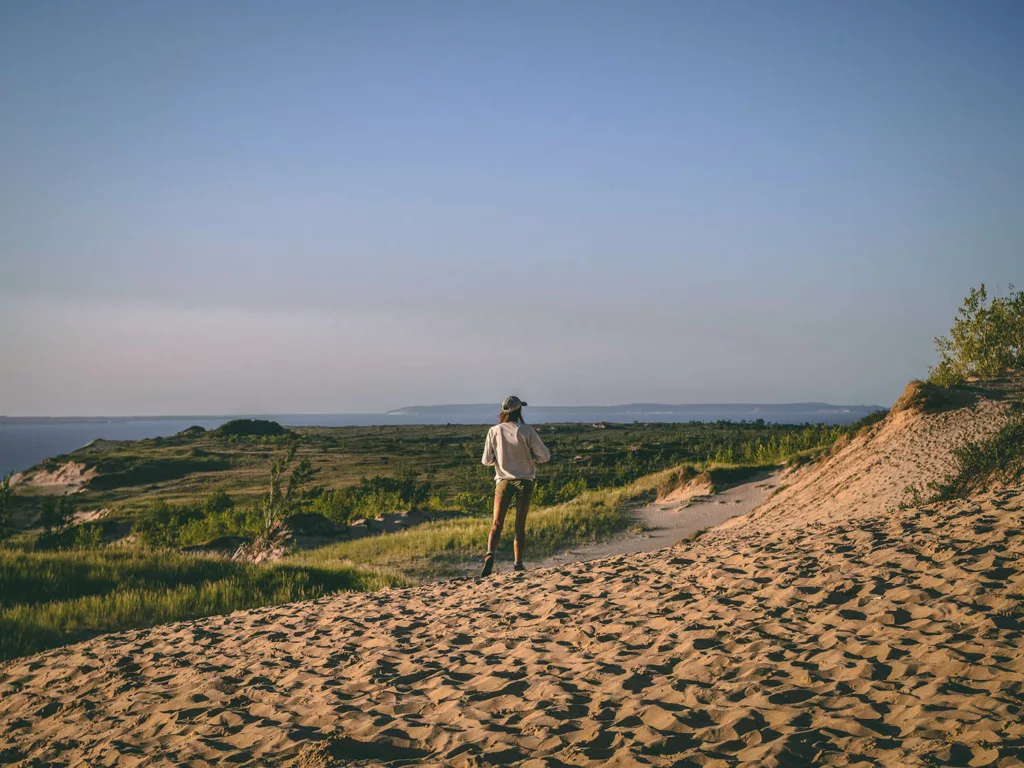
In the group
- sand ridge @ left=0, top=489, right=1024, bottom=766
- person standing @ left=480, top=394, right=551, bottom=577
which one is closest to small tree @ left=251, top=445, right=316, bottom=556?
person standing @ left=480, top=394, right=551, bottom=577

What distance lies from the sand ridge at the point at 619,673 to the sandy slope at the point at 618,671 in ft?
0.06

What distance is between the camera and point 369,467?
47156 mm

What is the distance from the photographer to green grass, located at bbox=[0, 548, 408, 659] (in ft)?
29.1

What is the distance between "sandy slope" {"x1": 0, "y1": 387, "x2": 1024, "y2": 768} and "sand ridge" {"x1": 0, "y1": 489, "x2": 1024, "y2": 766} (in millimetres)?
19

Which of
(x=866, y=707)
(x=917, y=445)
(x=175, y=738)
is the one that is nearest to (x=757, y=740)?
(x=866, y=707)

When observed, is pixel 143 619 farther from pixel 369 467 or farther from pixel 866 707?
pixel 369 467

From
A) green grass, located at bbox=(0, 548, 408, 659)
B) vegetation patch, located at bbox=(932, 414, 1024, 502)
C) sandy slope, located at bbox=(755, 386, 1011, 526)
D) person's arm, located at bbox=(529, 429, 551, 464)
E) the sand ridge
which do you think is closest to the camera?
the sand ridge

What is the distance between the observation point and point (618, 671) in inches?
199

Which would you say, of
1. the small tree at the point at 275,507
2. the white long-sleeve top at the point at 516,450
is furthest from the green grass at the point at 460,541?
the white long-sleeve top at the point at 516,450

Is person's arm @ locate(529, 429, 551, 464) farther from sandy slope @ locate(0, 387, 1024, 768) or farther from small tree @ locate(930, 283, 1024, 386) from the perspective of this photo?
small tree @ locate(930, 283, 1024, 386)

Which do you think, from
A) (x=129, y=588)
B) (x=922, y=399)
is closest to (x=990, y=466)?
(x=922, y=399)

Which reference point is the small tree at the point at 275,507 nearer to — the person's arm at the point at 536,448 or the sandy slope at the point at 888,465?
the person's arm at the point at 536,448

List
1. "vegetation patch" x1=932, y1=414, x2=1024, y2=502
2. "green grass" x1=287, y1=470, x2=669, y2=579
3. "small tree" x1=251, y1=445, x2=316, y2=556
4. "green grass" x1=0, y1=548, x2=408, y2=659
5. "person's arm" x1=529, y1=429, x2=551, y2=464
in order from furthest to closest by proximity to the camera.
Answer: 1. "small tree" x1=251, y1=445, x2=316, y2=556
2. "green grass" x1=287, y1=470, x2=669, y2=579
3. "person's arm" x1=529, y1=429, x2=551, y2=464
4. "vegetation patch" x1=932, y1=414, x2=1024, y2=502
5. "green grass" x1=0, y1=548, x2=408, y2=659

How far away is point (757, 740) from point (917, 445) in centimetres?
1192
